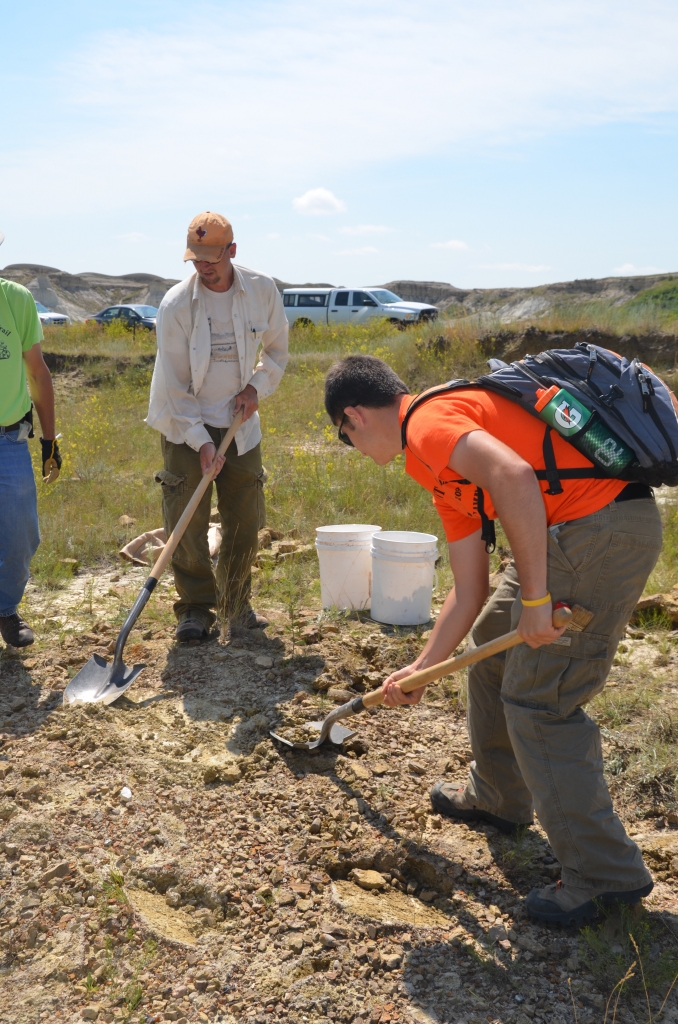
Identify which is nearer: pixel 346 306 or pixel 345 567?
pixel 345 567

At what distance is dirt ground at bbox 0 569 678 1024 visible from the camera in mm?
2123

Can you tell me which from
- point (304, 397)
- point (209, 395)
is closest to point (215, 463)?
point (209, 395)

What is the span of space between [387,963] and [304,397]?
28.3ft

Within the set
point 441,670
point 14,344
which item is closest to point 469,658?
point 441,670

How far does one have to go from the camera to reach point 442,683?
Answer: 372cm

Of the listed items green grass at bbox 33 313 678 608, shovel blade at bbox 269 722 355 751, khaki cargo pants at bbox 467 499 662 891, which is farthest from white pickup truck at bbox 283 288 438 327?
khaki cargo pants at bbox 467 499 662 891

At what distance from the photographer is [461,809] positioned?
2805mm

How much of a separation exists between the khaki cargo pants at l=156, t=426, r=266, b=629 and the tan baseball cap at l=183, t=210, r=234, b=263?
80cm

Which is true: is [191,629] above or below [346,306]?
below

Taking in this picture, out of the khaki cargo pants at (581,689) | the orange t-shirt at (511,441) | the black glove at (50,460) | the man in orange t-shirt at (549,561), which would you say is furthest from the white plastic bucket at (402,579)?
the orange t-shirt at (511,441)

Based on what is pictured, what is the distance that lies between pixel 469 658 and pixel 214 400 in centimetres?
213

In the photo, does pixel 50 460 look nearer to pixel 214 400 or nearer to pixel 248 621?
pixel 214 400

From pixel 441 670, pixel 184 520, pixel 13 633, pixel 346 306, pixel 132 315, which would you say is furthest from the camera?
pixel 132 315

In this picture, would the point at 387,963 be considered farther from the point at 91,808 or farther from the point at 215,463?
the point at 215,463
